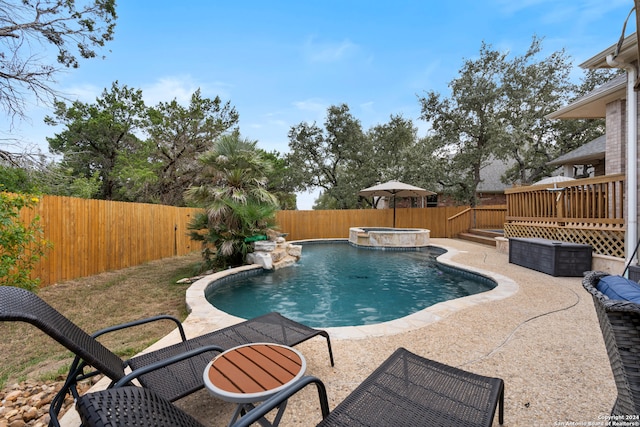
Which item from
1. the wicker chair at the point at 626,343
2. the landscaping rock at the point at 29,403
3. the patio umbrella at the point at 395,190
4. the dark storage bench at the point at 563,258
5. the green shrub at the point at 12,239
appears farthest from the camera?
the patio umbrella at the point at 395,190

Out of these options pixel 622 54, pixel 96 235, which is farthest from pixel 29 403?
pixel 622 54

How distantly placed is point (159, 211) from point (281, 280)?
204 inches

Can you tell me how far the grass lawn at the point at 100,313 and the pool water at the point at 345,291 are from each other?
1012 mm

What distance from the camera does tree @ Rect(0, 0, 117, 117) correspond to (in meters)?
5.62

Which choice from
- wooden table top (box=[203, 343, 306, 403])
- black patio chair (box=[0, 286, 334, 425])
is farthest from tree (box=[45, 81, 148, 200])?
wooden table top (box=[203, 343, 306, 403])

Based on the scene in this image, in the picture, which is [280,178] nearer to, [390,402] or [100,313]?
[100,313]

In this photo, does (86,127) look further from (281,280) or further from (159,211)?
(281,280)

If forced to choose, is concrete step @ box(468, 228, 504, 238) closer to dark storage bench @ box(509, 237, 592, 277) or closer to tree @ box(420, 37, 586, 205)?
tree @ box(420, 37, 586, 205)

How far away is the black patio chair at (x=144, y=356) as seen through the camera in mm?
1330

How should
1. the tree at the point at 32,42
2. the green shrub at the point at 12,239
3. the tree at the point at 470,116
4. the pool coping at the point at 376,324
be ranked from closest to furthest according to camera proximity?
the pool coping at the point at 376,324 < the green shrub at the point at 12,239 < the tree at the point at 32,42 < the tree at the point at 470,116

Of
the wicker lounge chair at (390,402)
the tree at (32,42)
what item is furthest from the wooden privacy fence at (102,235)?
the wicker lounge chair at (390,402)

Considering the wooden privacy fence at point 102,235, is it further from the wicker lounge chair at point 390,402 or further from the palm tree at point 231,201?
the wicker lounge chair at point 390,402

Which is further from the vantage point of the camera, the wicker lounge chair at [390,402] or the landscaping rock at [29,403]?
the landscaping rock at [29,403]

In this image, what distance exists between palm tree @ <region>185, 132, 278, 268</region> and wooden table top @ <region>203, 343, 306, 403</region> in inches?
217
